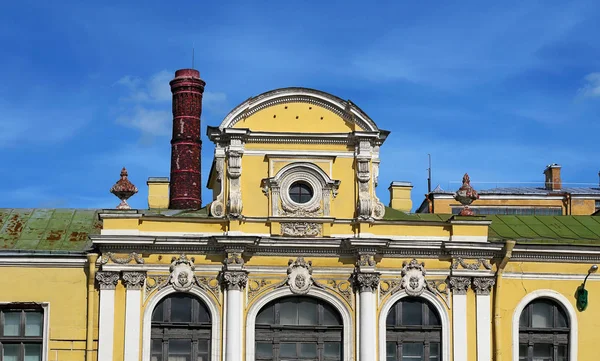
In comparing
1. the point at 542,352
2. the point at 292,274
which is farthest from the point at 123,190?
the point at 542,352

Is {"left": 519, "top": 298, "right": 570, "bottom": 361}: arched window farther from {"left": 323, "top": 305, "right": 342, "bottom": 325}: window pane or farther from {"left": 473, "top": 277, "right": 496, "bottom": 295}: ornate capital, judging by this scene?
{"left": 323, "top": 305, "right": 342, "bottom": 325}: window pane

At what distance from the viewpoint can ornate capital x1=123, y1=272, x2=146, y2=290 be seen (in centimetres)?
3158

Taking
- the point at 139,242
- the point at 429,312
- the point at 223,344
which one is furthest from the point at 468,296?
the point at 139,242

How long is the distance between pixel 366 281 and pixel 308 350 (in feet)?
7.76

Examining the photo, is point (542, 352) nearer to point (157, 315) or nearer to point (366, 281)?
point (366, 281)

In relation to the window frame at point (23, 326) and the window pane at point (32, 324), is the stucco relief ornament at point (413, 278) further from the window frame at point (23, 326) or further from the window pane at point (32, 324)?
the window pane at point (32, 324)

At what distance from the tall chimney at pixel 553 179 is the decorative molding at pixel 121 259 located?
30.7 m

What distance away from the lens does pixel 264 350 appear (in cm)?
3209

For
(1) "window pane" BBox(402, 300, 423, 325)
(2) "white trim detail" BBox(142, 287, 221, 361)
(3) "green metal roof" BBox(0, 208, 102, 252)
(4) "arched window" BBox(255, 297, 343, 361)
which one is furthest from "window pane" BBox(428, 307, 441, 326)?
(3) "green metal roof" BBox(0, 208, 102, 252)

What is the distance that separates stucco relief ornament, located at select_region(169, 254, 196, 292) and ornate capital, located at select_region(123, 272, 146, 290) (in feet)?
2.53

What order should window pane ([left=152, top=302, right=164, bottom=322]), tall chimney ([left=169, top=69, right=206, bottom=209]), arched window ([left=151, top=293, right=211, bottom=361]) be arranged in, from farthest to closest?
1. tall chimney ([left=169, top=69, right=206, bottom=209])
2. window pane ([left=152, top=302, right=164, bottom=322])
3. arched window ([left=151, top=293, right=211, bottom=361])

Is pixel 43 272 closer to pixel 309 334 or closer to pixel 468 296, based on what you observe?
pixel 309 334

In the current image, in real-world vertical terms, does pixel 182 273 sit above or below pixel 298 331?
above

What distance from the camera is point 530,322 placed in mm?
33000
